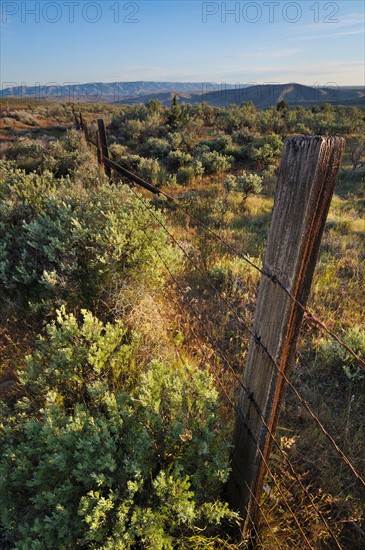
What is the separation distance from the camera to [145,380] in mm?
2004

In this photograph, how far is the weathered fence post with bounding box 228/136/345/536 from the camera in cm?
118

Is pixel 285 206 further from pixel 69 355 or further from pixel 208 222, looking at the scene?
pixel 208 222

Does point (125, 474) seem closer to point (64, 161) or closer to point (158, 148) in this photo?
point (64, 161)

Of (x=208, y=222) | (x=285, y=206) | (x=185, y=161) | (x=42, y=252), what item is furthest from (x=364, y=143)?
(x=285, y=206)

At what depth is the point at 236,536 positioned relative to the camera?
1.93 metres

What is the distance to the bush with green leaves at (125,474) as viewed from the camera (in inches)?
66.0

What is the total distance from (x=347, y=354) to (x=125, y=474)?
2.76 metres

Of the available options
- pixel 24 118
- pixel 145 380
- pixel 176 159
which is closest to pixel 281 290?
pixel 145 380

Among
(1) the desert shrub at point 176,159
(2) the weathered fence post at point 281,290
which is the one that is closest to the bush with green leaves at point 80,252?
(2) the weathered fence post at point 281,290

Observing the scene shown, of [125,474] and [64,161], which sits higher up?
[64,161]

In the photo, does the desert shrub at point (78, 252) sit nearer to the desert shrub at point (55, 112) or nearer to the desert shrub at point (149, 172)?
the desert shrub at point (149, 172)

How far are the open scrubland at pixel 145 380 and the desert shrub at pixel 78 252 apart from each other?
0.02m

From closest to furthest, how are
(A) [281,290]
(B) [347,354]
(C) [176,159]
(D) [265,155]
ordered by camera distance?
(A) [281,290] < (B) [347,354] < (D) [265,155] < (C) [176,159]

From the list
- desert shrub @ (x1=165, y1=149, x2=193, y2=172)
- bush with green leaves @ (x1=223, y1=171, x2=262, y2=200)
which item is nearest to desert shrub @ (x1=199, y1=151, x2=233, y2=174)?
desert shrub @ (x1=165, y1=149, x2=193, y2=172)
